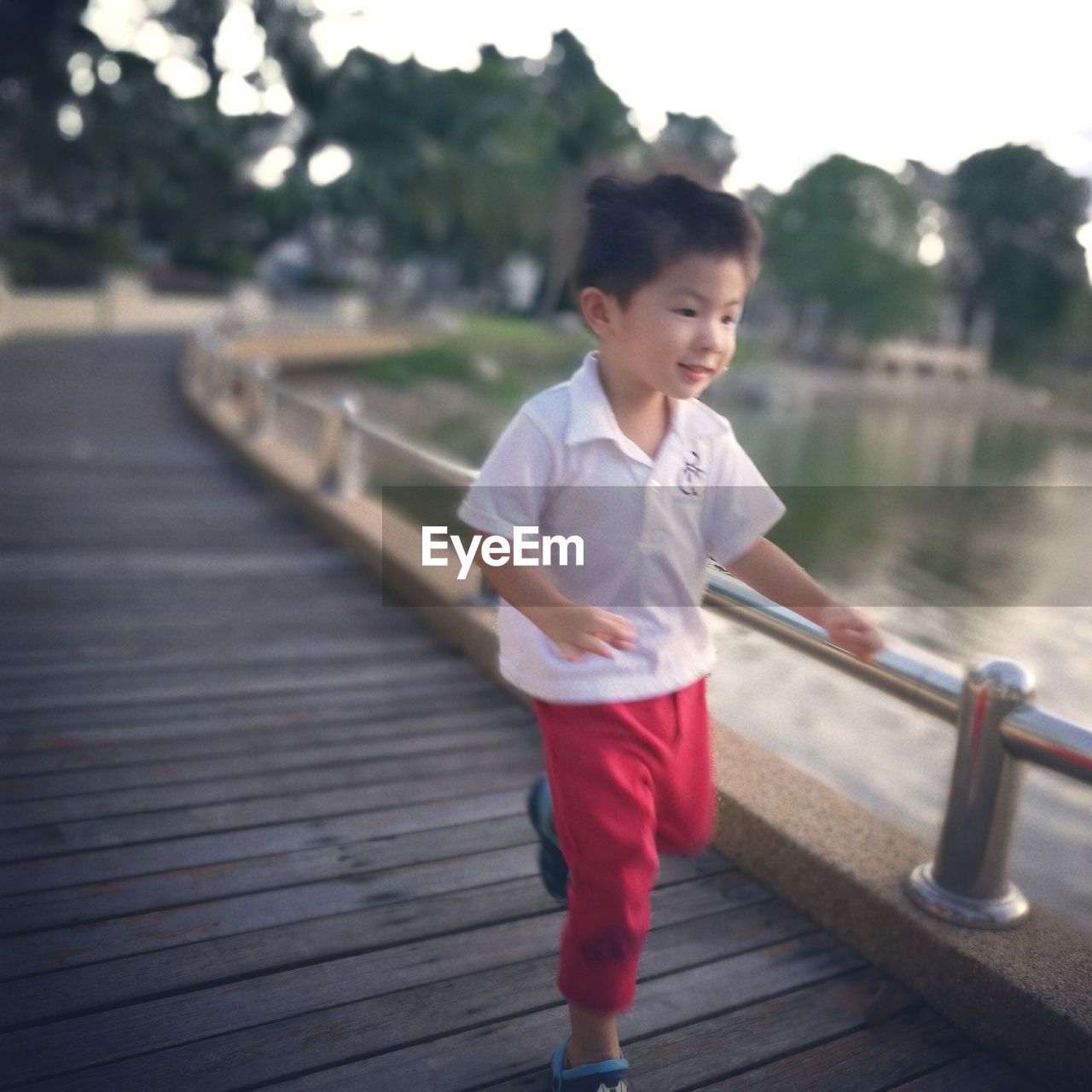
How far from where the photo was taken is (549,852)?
2.23 m

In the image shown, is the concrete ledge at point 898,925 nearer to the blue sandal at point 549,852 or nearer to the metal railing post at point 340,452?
the blue sandal at point 549,852

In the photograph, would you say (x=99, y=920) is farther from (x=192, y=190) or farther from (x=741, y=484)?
(x=192, y=190)

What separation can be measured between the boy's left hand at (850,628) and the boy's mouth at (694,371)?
0.46 metres

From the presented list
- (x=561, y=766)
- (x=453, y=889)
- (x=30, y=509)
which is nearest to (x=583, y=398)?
(x=561, y=766)

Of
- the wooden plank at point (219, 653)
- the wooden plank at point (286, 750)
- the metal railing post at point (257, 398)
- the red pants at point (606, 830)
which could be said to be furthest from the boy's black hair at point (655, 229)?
the metal railing post at point (257, 398)

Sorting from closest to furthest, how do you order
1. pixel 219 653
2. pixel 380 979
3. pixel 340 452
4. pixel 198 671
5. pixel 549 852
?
1. pixel 380 979
2. pixel 549 852
3. pixel 198 671
4. pixel 219 653
5. pixel 340 452

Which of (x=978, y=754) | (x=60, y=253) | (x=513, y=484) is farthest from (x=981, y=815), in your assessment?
(x=60, y=253)

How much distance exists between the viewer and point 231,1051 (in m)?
1.89

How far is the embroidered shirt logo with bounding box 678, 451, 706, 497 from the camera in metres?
1.85

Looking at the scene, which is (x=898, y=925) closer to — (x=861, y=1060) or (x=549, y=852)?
(x=861, y=1060)

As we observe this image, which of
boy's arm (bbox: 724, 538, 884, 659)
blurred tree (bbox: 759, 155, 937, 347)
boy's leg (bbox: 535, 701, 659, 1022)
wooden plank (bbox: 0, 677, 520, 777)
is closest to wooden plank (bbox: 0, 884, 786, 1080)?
boy's leg (bbox: 535, 701, 659, 1022)

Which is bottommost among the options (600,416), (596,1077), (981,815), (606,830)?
(596,1077)

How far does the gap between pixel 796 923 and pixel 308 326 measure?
31.2 m

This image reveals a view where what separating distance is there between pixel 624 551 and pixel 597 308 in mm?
411
